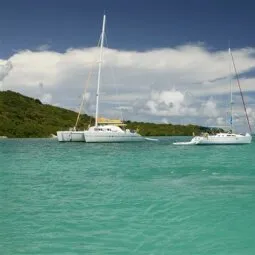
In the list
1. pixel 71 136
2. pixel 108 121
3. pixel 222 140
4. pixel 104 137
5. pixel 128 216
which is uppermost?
pixel 108 121

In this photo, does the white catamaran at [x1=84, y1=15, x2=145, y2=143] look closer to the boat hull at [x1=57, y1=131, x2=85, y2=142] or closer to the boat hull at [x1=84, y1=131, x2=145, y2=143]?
the boat hull at [x1=84, y1=131, x2=145, y2=143]

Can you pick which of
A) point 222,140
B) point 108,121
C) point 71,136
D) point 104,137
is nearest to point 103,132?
point 104,137

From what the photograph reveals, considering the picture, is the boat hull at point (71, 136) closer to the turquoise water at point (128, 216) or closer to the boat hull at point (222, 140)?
the boat hull at point (222, 140)

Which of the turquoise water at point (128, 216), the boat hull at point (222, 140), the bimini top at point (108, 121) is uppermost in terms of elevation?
the bimini top at point (108, 121)

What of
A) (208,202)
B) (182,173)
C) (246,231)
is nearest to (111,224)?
(246,231)

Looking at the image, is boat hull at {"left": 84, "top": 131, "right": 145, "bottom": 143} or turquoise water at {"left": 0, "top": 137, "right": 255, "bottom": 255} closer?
turquoise water at {"left": 0, "top": 137, "right": 255, "bottom": 255}

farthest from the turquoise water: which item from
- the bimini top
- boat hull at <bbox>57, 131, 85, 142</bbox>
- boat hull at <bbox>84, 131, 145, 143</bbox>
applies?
the bimini top

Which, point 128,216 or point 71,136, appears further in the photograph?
point 71,136

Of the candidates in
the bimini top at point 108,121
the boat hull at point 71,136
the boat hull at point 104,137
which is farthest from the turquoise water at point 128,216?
the bimini top at point 108,121

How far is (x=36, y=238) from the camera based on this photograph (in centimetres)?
1609

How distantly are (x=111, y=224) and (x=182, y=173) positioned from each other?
21874 mm

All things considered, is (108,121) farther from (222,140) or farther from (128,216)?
(128,216)

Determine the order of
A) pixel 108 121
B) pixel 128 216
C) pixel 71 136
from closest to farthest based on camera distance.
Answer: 1. pixel 128 216
2. pixel 108 121
3. pixel 71 136

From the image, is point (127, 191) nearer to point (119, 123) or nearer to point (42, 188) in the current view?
point (42, 188)
